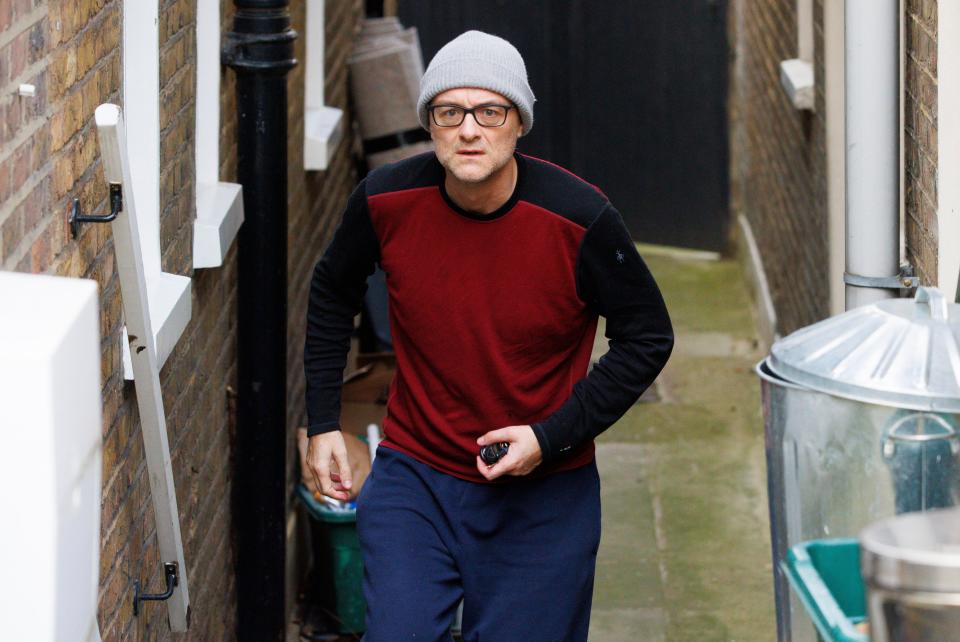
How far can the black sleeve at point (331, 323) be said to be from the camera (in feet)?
11.4

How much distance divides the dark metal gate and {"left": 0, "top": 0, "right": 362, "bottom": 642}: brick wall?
4817 millimetres

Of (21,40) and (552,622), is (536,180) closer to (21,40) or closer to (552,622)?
(552,622)

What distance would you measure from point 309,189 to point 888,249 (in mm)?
2951

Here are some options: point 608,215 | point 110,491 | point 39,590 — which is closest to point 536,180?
point 608,215

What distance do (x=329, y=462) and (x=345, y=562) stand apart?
139 centimetres

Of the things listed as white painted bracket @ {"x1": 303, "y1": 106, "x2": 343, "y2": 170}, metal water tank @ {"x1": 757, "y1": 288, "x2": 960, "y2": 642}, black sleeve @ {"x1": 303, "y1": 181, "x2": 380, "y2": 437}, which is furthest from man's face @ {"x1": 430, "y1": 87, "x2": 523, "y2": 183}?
white painted bracket @ {"x1": 303, "y1": 106, "x2": 343, "y2": 170}

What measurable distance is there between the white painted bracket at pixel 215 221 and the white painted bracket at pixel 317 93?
5.32 feet

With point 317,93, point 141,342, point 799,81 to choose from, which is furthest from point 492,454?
point 317,93

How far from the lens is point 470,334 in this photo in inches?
127

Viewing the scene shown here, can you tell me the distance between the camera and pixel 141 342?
2865mm

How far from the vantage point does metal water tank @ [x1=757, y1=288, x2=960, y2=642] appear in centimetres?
237

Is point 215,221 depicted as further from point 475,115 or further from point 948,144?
point 948,144

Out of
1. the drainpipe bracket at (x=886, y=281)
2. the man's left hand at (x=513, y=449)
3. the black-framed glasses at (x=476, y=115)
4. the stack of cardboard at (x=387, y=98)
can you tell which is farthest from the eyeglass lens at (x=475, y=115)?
the stack of cardboard at (x=387, y=98)

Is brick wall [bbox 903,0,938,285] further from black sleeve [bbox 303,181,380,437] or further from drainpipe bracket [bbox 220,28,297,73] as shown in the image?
drainpipe bracket [bbox 220,28,297,73]
